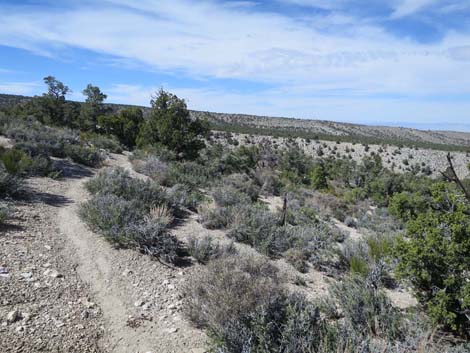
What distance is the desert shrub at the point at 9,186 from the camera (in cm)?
794

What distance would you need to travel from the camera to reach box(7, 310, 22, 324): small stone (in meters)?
4.15

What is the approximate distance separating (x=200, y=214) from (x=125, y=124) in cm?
2131

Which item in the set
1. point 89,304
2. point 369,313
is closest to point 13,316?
point 89,304

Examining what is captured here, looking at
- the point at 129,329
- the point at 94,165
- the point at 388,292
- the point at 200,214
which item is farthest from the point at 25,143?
the point at 388,292

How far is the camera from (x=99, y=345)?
418 cm

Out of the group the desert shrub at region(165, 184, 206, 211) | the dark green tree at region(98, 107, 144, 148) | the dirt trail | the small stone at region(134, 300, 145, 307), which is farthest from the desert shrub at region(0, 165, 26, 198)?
the dark green tree at region(98, 107, 144, 148)

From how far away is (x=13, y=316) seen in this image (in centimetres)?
420

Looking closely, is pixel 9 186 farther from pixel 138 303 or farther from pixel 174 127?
pixel 174 127

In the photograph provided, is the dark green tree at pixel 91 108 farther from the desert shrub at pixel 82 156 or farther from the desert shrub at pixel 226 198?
the desert shrub at pixel 226 198

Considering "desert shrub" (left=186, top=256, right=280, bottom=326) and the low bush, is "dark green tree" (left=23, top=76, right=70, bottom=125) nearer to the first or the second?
the low bush

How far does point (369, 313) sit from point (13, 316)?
4.81 meters

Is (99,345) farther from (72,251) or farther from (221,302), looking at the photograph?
(72,251)

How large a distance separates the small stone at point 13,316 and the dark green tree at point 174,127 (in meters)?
16.1

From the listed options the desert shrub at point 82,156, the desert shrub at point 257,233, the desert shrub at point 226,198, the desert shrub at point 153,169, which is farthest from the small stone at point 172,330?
the desert shrub at point 82,156
